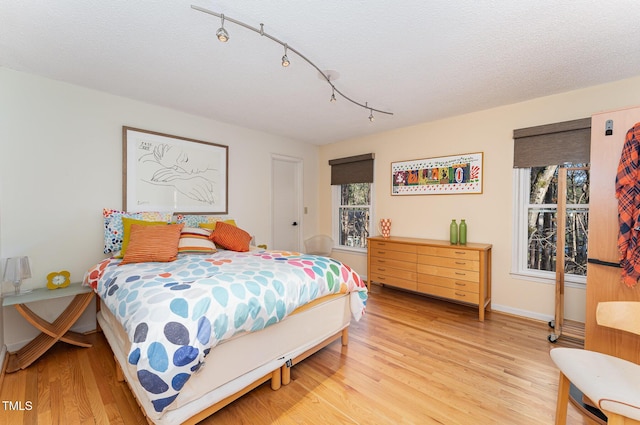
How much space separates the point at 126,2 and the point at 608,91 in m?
3.93

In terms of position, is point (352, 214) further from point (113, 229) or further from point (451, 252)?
point (113, 229)

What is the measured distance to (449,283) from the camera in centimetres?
315

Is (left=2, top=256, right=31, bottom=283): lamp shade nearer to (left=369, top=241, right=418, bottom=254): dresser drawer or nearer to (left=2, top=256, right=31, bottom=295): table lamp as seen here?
(left=2, top=256, right=31, bottom=295): table lamp

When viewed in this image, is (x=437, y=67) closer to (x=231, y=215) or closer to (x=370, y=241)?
(x=370, y=241)

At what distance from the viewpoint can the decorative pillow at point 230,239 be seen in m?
2.91

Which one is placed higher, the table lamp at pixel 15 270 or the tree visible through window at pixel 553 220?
the tree visible through window at pixel 553 220

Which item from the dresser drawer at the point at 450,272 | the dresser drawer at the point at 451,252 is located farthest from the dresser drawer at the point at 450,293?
the dresser drawer at the point at 451,252

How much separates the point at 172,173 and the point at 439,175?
3.41 m

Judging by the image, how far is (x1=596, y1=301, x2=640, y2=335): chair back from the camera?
4.39 ft

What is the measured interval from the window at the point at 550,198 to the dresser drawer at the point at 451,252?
1.76 ft

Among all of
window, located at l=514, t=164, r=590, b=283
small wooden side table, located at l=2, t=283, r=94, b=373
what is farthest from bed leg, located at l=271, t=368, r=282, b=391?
window, located at l=514, t=164, r=590, b=283

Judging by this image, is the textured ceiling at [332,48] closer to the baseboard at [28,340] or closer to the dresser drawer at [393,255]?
the dresser drawer at [393,255]

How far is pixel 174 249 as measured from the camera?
241 centimetres

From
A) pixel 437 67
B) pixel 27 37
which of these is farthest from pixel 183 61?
pixel 437 67
